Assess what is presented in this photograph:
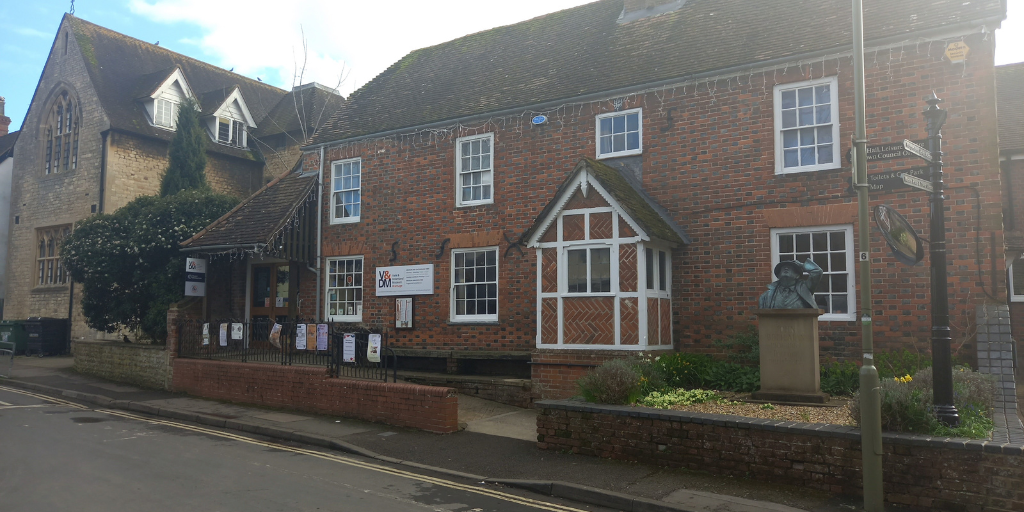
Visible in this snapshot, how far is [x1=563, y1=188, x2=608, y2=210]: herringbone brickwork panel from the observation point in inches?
494

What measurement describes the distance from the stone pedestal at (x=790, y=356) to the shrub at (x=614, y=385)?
194cm

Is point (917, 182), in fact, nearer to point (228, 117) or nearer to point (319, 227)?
point (319, 227)

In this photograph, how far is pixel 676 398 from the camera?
32.4ft

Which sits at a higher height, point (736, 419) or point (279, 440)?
point (736, 419)

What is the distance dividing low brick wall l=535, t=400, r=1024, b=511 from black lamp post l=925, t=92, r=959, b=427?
56 cm

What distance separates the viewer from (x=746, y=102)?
510 inches

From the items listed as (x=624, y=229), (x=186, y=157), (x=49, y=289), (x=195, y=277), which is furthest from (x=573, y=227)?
(x=49, y=289)

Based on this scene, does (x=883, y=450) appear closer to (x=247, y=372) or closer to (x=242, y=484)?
(x=242, y=484)

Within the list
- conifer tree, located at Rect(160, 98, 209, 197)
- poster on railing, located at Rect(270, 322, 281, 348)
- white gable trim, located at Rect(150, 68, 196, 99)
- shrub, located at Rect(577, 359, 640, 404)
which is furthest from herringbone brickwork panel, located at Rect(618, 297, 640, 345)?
white gable trim, located at Rect(150, 68, 196, 99)

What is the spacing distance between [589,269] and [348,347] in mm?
4768

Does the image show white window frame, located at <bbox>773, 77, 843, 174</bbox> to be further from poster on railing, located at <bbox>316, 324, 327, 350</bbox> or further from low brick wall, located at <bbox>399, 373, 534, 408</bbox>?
poster on railing, located at <bbox>316, 324, 327, 350</bbox>

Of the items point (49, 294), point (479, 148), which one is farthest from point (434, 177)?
point (49, 294)

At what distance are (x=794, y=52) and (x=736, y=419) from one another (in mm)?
7522

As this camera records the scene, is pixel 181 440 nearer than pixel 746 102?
Yes
